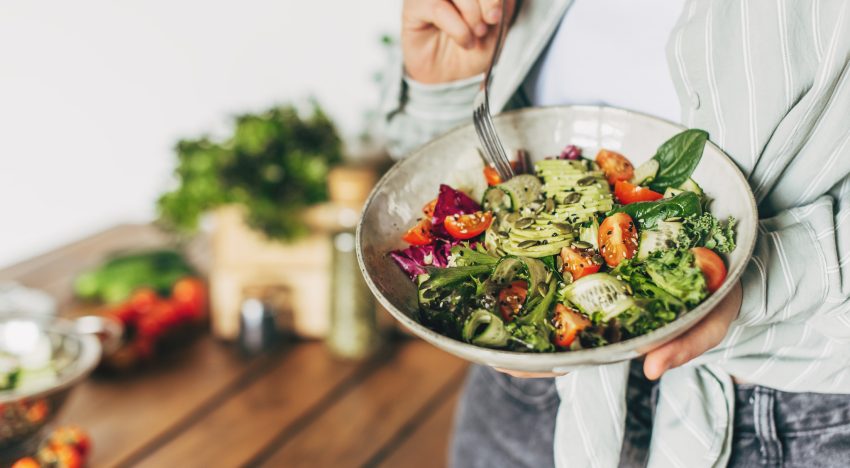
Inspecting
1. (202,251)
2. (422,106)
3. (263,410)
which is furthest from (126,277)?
(422,106)

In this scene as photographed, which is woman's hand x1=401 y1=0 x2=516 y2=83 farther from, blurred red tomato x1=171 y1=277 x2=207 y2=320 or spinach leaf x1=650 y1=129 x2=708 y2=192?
blurred red tomato x1=171 y1=277 x2=207 y2=320

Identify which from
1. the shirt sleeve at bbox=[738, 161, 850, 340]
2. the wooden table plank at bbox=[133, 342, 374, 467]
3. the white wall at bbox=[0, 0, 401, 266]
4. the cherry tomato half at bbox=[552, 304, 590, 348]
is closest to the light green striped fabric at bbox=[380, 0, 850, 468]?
the shirt sleeve at bbox=[738, 161, 850, 340]

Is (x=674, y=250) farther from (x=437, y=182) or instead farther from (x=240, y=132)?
(x=240, y=132)

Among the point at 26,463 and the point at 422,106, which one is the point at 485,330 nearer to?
the point at 422,106

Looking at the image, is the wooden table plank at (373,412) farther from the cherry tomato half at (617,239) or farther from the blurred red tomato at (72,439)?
the cherry tomato half at (617,239)

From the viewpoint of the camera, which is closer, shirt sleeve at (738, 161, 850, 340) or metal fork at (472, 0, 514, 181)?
shirt sleeve at (738, 161, 850, 340)

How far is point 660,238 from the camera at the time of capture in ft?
2.27

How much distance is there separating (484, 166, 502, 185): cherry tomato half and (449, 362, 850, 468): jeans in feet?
0.96

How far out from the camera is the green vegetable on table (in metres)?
2.01

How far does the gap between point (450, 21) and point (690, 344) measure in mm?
454

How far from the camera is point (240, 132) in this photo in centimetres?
185

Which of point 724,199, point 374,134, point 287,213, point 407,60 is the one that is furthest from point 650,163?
point 374,134

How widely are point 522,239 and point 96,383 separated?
1.43m

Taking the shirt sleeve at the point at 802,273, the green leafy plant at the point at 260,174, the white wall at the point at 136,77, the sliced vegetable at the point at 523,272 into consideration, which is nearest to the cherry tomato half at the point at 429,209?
the sliced vegetable at the point at 523,272
